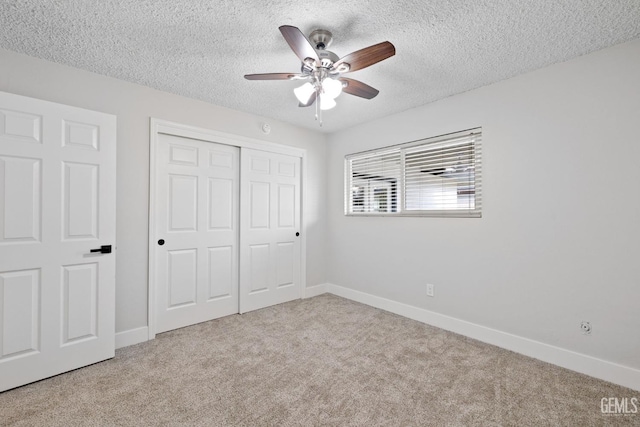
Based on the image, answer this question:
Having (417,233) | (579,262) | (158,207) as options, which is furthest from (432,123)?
(158,207)

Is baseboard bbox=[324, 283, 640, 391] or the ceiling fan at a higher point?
the ceiling fan

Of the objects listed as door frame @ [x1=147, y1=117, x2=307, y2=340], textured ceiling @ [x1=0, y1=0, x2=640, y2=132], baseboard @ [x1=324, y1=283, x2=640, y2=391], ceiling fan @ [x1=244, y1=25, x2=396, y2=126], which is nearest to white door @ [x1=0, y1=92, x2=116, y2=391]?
door frame @ [x1=147, y1=117, x2=307, y2=340]

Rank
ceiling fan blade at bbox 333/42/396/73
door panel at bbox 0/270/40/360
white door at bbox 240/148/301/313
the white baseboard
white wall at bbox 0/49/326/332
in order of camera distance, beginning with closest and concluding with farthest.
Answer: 1. ceiling fan blade at bbox 333/42/396/73
2. door panel at bbox 0/270/40/360
3. white wall at bbox 0/49/326/332
4. the white baseboard
5. white door at bbox 240/148/301/313

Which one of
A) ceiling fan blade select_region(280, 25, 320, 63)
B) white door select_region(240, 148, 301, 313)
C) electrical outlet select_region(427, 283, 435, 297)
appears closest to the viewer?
ceiling fan blade select_region(280, 25, 320, 63)

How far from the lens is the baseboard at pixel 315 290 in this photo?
161 inches

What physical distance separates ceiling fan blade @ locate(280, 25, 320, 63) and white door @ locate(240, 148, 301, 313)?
6.29 feet

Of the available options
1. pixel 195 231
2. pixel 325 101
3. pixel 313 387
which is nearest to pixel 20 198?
pixel 195 231

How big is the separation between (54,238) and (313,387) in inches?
87.5

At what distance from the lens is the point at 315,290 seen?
4191 millimetres

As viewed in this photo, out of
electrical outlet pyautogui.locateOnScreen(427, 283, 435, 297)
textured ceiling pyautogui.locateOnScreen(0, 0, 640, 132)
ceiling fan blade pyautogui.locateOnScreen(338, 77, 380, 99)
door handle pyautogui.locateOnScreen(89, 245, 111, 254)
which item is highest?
textured ceiling pyautogui.locateOnScreen(0, 0, 640, 132)

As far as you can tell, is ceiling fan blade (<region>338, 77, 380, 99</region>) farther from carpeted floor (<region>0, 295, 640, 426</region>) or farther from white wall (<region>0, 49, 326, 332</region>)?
carpeted floor (<region>0, 295, 640, 426</region>)

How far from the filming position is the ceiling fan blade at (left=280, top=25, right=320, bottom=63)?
1527 mm

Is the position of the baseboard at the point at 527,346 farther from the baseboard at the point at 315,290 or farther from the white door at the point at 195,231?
the white door at the point at 195,231

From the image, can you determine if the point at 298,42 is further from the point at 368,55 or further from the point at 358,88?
the point at 358,88
